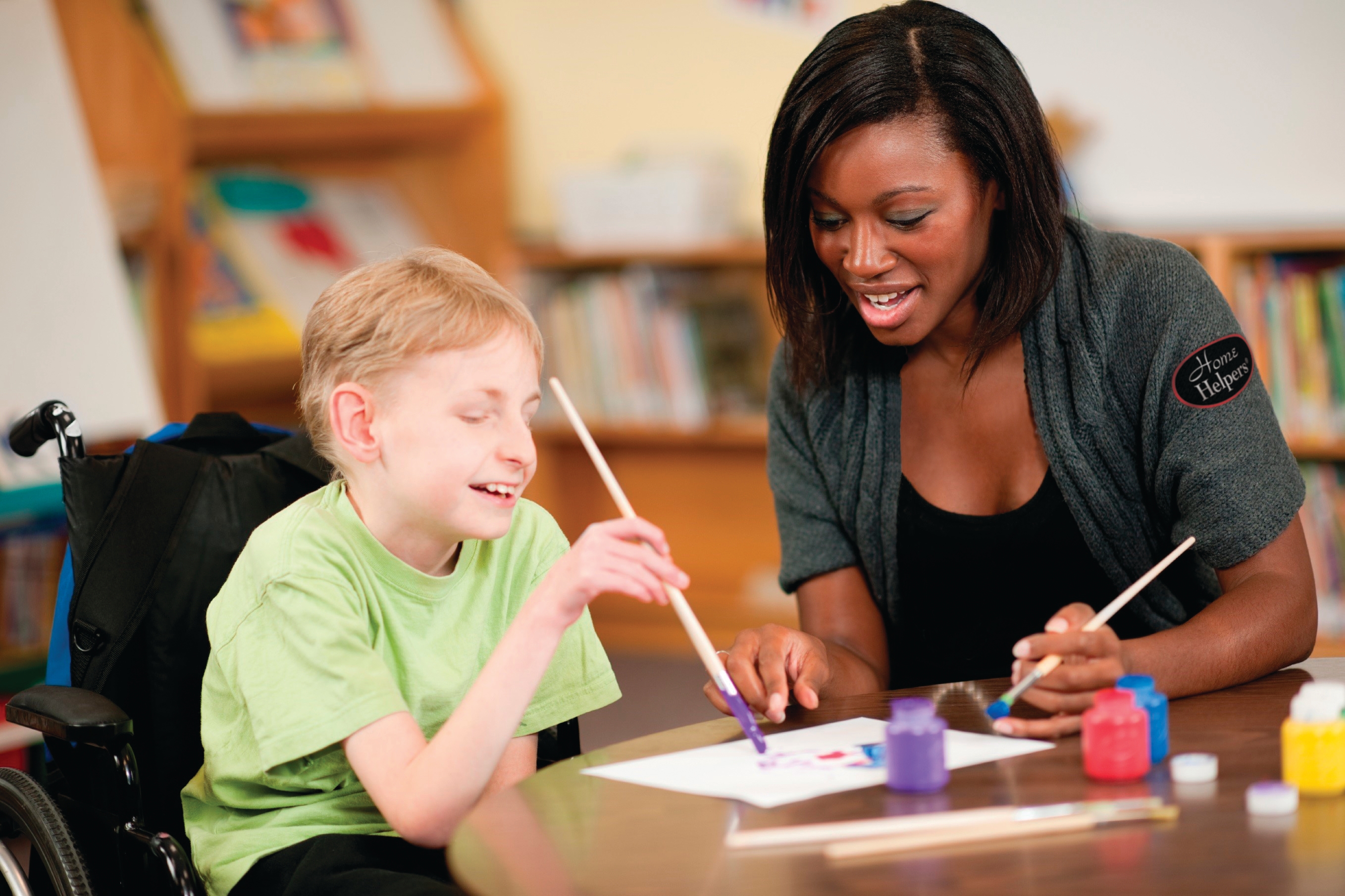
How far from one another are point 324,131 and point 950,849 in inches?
121

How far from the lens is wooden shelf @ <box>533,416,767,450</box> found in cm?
360

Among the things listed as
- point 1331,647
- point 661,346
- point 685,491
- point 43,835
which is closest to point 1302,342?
point 1331,647

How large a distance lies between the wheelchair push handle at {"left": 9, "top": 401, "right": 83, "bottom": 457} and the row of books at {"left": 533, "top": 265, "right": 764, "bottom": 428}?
7.58 feet

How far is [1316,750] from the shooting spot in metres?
0.92

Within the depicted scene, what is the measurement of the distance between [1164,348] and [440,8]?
A: 308 cm

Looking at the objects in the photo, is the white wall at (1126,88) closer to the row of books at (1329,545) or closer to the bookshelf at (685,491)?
the bookshelf at (685,491)

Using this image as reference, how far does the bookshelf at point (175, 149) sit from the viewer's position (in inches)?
124

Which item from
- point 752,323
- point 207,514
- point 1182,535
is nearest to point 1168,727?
point 1182,535

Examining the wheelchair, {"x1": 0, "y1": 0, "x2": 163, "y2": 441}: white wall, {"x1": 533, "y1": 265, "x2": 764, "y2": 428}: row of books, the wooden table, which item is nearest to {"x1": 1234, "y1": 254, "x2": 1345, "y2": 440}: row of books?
{"x1": 533, "y1": 265, "x2": 764, "y2": 428}: row of books

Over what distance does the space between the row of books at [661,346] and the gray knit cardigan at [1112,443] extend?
2.00m

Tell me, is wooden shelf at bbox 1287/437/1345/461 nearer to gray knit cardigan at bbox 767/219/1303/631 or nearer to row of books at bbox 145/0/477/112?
gray knit cardigan at bbox 767/219/1303/631

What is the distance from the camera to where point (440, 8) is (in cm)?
401

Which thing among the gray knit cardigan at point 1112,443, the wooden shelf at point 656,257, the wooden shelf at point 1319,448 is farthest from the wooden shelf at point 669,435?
the gray knit cardigan at point 1112,443

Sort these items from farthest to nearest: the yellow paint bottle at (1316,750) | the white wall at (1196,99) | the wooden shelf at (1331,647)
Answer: the white wall at (1196,99), the wooden shelf at (1331,647), the yellow paint bottle at (1316,750)
